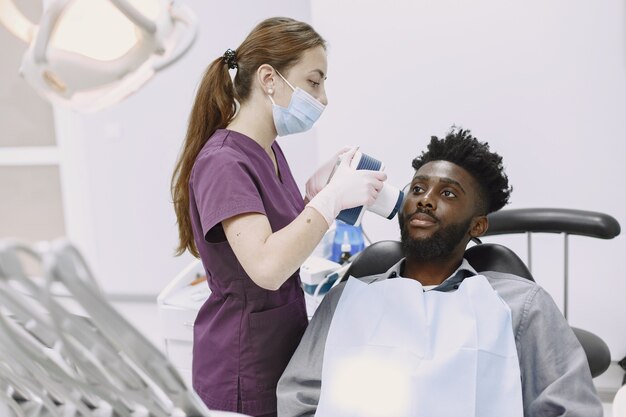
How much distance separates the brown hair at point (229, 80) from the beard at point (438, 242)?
0.47 m

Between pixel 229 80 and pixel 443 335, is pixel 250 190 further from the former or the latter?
pixel 443 335

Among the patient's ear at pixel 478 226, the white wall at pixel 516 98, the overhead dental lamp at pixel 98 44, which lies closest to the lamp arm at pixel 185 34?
the overhead dental lamp at pixel 98 44

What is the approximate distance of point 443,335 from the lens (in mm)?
1261

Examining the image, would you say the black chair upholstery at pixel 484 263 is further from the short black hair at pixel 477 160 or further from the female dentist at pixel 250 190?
the female dentist at pixel 250 190

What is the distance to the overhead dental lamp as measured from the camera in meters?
0.45

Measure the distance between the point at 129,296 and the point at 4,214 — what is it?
3.21 feet

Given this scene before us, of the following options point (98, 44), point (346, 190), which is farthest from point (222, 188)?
point (98, 44)

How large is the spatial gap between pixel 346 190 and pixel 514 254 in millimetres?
449

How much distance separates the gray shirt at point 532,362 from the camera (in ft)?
3.68

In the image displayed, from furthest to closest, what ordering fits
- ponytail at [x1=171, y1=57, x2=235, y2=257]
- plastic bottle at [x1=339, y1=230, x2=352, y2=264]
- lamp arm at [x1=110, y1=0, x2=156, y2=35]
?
plastic bottle at [x1=339, y1=230, x2=352, y2=264], ponytail at [x1=171, y1=57, x2=235, y2=257], lamp arm at [x1=110, y1=0, x2=156, y2=35]

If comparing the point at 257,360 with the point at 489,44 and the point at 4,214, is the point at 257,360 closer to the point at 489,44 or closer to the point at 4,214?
the point at 489,44

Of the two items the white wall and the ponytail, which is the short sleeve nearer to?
the ponytail

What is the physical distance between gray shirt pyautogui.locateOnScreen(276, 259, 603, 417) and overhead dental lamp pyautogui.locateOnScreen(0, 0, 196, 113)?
900 millimetres

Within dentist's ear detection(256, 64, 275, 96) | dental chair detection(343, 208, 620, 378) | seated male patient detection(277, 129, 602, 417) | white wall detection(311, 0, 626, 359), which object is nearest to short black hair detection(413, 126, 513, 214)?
seated male patient detection(277, 129, 602, 417)
